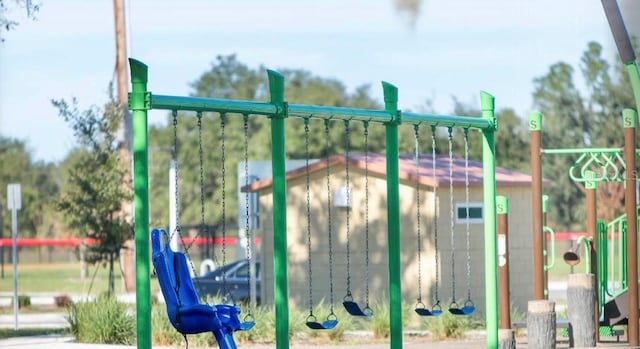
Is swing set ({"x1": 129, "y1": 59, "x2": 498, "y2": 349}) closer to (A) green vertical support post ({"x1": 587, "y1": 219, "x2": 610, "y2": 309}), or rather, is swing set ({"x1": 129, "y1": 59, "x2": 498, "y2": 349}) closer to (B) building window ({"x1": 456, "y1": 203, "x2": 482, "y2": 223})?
(A) green vertical support post ({"x1": 587, "y1": 219, "x2": 610, "y2": 309})

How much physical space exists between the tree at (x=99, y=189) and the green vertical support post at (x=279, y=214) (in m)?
16.1

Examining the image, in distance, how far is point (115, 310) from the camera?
76.8 feet

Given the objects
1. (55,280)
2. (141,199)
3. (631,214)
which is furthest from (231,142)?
(141,199)

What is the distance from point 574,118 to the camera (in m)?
62.2

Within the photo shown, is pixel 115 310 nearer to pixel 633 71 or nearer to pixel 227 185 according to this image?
pixel 633 71

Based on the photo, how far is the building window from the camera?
89.5 ft

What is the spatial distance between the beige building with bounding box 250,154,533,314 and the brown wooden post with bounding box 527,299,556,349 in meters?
7.50

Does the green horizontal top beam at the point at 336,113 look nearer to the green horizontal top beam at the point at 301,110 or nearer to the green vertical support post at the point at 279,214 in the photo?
the green horizontal top beam at the point at 301,110

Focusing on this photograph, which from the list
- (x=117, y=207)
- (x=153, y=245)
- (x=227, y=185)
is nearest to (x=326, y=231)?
(x=117, y=207)

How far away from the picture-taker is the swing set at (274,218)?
12.3 m

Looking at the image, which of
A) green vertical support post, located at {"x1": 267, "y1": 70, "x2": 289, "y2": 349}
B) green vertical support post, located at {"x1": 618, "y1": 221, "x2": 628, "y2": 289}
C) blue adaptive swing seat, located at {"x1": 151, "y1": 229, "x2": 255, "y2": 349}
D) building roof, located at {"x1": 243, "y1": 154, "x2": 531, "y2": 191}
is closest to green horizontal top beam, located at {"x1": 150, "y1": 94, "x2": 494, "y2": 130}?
green vertical support post, located at {"x1": 267, "y1": 70, "x2": 289, "y2": 349}

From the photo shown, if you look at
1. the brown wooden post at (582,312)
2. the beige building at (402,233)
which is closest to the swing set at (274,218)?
the brown wooden post at (582,312)

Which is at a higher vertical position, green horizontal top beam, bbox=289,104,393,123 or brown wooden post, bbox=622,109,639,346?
green horizontal top beam, bbox=289,104,393,123

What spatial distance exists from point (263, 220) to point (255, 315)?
5.02 metres
